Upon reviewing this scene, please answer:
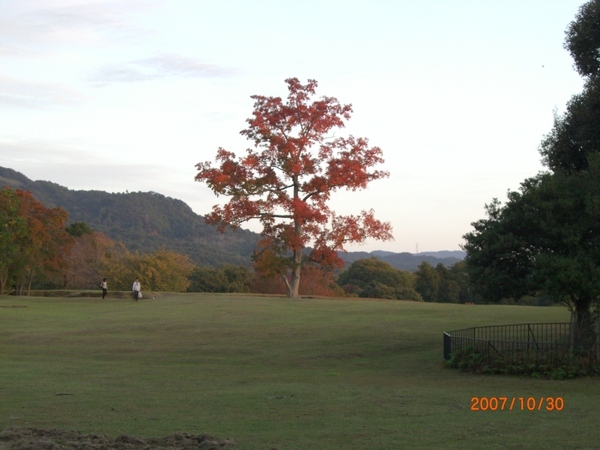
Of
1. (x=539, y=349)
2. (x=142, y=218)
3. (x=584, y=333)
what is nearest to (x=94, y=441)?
(x=539, y=349)

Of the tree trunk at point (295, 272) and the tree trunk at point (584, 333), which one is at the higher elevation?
the tree trunk at point (295, 272)

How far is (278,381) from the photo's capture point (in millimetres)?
16422

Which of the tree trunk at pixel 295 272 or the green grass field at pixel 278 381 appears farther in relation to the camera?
the tree trunk at pixel 295 272

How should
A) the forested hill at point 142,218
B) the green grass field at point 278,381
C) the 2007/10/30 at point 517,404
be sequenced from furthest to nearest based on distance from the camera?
the forested hill at point 142,218, the 2007/10/30 at point 517,404, the green grass field at point 278,381

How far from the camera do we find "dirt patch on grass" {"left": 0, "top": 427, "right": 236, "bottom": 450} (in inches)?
335

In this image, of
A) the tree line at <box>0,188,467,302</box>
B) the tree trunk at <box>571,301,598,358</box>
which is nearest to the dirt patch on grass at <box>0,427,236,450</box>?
the tree trunk at <box>571,301,598,358</box>

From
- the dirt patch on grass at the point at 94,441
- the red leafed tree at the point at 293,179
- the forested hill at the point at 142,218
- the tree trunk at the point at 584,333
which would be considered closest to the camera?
the dirt patch on grass at the point at 94,441

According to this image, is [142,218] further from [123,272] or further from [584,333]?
[584,333]

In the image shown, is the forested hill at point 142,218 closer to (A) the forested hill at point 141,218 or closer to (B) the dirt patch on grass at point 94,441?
(A) the forested hill at point 141,218

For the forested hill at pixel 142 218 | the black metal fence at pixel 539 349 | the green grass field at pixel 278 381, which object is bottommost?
the green grass field at pixel 278 381

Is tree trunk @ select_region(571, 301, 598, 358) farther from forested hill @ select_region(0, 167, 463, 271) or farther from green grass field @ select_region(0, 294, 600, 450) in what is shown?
forested hill @ select_region(0, 167, 463, 271)

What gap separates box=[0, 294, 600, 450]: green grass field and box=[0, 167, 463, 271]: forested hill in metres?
115

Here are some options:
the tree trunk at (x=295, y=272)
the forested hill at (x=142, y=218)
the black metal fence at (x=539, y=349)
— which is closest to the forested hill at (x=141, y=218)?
the forested hill at (x=142, y=218)

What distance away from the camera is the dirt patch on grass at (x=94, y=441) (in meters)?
8.51
